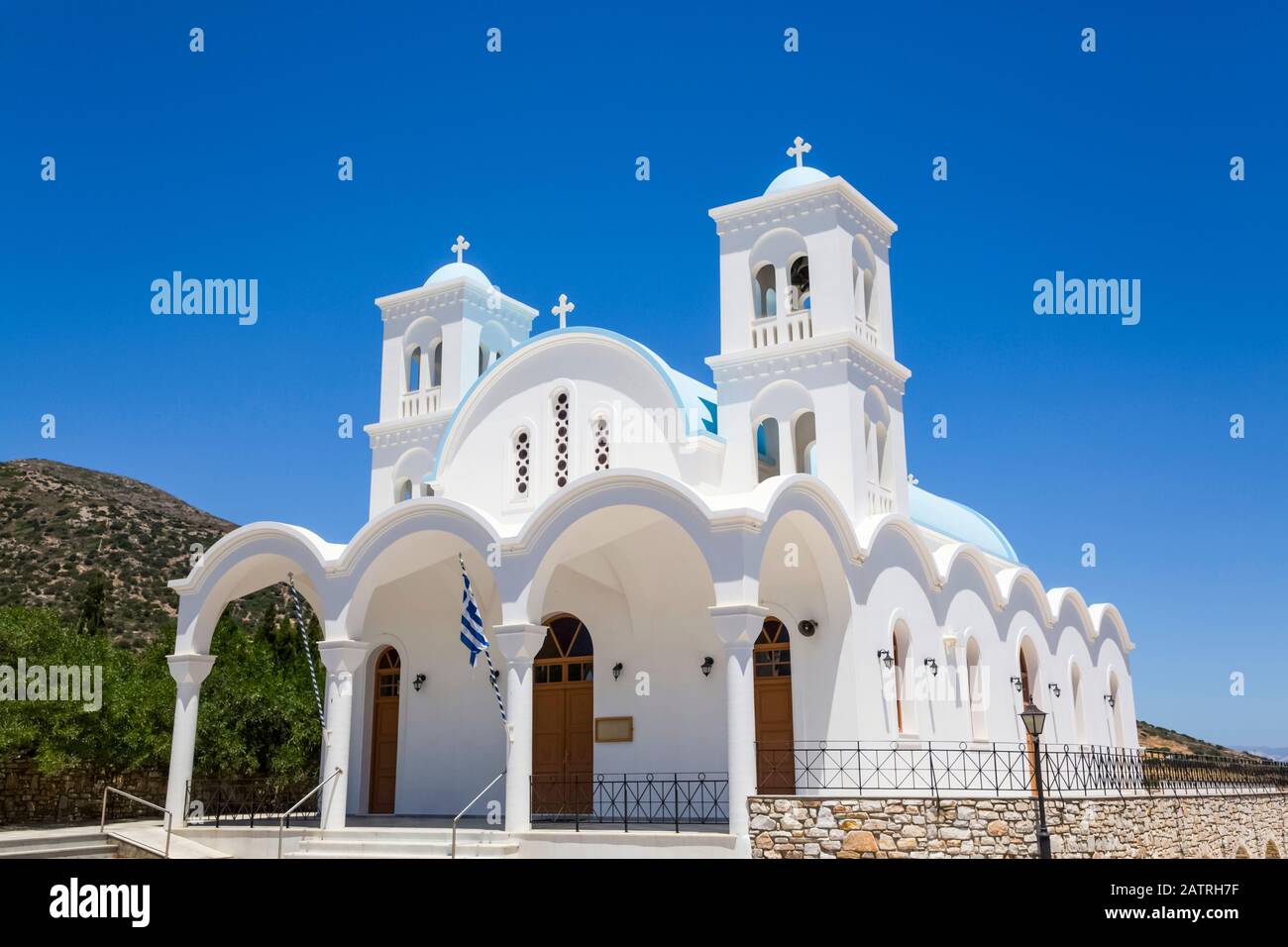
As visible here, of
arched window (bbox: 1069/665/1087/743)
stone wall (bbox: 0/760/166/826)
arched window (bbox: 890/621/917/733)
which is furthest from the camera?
arched window (bbox: 1069/665/1087/743)

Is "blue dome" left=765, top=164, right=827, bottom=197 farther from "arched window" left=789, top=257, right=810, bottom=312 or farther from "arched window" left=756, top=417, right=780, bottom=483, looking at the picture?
"arched window" left=756, top=417, right=780, bottom=483

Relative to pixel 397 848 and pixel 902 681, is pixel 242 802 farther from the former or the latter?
pixel 902 681

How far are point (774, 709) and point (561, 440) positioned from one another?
6.06 metres

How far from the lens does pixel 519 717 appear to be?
661 inches

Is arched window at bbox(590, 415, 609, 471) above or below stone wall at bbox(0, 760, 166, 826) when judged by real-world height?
above

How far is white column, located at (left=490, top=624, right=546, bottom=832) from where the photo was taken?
16406 millimetres

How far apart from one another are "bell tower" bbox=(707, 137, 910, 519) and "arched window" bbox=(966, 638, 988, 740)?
3267 mm

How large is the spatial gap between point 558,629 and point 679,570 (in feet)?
9.71

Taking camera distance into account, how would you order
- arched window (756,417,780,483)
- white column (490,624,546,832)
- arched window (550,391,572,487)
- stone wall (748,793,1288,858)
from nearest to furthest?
stone wall (748,793,1288,858) → white column (490,624,546,832) → arched window (550,391,572,487) → arched window (756,417,780,483)

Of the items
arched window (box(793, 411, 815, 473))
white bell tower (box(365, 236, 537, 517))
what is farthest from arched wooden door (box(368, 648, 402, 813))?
arched window (box(793, 411, 815, 473))

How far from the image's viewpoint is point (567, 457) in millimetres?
20672

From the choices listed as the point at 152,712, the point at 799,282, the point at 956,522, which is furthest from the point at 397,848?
the point at 956,522
